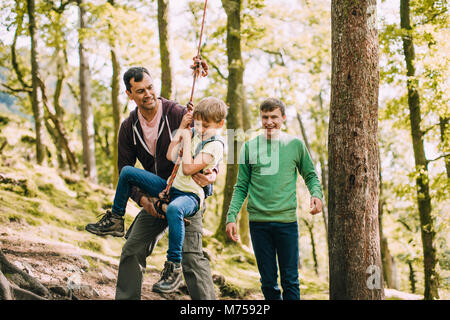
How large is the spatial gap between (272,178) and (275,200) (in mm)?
203

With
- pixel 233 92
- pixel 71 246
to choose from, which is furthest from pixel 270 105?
pixel 233 92

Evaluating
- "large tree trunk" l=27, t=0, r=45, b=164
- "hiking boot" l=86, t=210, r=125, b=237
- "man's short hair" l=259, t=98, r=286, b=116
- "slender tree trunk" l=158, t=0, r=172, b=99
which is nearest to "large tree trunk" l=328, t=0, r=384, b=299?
"man's short hair" l=259, t=98, r=286, b=116

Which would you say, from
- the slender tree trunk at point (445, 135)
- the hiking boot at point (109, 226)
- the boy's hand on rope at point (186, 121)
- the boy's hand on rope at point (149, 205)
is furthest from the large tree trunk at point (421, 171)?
the hiking boot at point (109, 226)

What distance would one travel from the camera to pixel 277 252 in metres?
3.63

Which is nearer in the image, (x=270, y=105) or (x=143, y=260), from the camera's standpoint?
(x=143, y=260)

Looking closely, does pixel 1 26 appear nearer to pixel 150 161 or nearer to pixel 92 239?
pixel 92 239

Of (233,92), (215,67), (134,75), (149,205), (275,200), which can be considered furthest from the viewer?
(215,67)

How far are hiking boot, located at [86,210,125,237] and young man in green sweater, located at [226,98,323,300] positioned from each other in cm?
93

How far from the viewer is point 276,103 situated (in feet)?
12.0

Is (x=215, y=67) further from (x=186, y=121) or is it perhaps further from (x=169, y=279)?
(x=169, y=279)

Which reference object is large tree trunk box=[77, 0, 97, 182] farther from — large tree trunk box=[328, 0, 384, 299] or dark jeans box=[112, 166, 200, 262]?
large tree trunk box=[328, 0, 384, 299]
